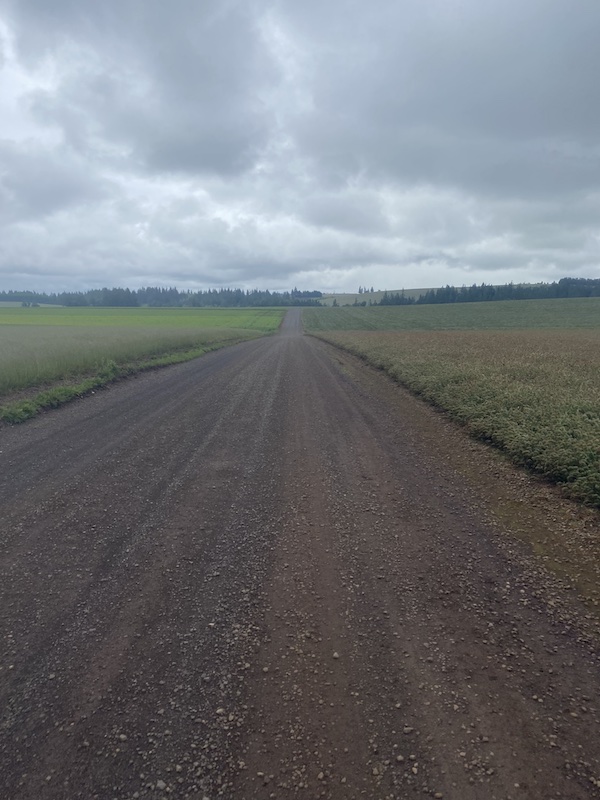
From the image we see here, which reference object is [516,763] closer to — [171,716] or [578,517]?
[171,716]

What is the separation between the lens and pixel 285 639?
380 centimetres

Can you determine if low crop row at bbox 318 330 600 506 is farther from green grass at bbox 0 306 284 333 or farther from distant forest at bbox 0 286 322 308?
distant forest at bbox 0 286 322 308

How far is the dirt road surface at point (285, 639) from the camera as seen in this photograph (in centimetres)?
274

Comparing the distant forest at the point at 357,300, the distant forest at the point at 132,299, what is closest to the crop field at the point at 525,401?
the distant forest at the point at 357,300

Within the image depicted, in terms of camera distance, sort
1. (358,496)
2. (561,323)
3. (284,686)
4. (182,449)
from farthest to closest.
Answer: (561,323)
(182,449)
(358,496)
(284,686)

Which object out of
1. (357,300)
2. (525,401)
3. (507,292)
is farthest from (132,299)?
(525,401)

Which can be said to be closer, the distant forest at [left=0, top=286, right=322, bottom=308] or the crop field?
the crop field

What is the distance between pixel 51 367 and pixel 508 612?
1628cm

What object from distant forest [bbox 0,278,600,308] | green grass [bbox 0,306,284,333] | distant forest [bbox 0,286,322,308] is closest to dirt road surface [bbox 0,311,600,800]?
green grass [bbox 0,306,284,333]

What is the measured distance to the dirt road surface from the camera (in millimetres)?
2742

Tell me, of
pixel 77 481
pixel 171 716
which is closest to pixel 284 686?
pixel 171 716

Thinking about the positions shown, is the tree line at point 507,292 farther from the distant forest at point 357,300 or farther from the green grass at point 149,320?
the green grass at point 149,320

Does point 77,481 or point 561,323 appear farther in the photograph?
point 561,323

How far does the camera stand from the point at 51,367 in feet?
53.9
